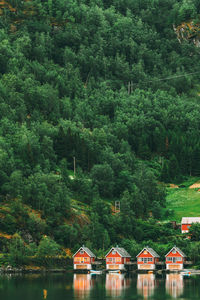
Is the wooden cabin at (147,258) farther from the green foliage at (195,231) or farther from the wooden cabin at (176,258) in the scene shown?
the green foliage at (195,231)

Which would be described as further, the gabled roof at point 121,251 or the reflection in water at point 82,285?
the gabled roof at point 121,251

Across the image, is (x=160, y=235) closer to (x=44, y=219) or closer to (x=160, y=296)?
(x=44, y=219)

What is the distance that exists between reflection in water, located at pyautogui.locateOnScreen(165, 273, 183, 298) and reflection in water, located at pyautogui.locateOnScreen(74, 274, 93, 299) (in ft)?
46.0

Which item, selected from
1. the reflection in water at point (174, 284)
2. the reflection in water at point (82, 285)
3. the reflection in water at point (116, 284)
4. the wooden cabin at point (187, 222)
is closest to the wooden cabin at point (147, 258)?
the reflection in water at point (174, 284)

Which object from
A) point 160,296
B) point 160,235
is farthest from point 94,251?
point 160,296

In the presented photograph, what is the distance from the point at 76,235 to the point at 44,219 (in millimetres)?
9200

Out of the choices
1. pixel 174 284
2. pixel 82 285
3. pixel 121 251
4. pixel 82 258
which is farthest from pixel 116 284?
pixel 121 251

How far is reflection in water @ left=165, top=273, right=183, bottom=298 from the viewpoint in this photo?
121m

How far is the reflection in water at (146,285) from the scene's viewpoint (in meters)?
121

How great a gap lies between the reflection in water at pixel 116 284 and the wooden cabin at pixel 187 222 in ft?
84.1

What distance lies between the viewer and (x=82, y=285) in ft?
446

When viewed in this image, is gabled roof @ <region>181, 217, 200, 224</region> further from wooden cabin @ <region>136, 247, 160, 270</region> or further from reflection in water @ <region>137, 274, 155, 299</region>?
reflection in water @ <region>137, 274, 155, 299</region>

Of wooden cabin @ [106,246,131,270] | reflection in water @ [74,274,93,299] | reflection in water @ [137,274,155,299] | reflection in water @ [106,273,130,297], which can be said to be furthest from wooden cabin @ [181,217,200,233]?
reflection in water @ [74,274,93,299]

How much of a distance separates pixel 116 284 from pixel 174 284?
1092 centimetres
